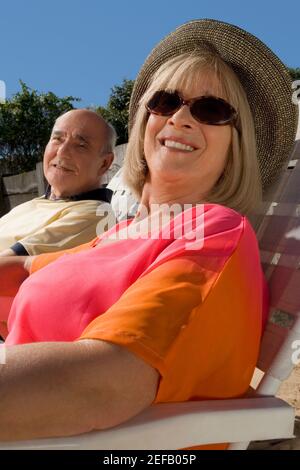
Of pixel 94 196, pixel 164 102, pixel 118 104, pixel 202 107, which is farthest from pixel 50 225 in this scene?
pixel 118 104

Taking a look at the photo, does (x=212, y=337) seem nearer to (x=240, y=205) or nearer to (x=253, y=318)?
(x=253, y=318)

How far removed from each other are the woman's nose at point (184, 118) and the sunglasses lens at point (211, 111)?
2cm

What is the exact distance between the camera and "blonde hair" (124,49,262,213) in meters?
1.67

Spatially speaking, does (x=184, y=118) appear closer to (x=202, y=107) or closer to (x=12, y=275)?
(x=202, y=107)

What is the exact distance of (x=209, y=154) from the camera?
5.57ft

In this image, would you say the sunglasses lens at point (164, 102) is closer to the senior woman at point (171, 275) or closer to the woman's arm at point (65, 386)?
the senior woman at point (171, 275)

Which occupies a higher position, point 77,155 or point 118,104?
point 118,104

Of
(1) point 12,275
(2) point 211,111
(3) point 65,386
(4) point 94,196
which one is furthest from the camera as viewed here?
(4) point 94,196

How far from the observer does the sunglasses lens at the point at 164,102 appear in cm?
175

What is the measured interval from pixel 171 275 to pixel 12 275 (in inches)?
43.0

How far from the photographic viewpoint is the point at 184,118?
1.72 meters

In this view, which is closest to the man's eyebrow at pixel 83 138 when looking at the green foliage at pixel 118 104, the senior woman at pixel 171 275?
the senior woman at pixel 171 275

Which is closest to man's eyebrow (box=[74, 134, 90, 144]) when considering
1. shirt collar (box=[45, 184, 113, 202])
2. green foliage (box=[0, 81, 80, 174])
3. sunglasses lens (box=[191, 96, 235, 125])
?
shirt collar (box=[45, 184, 113, 202])
